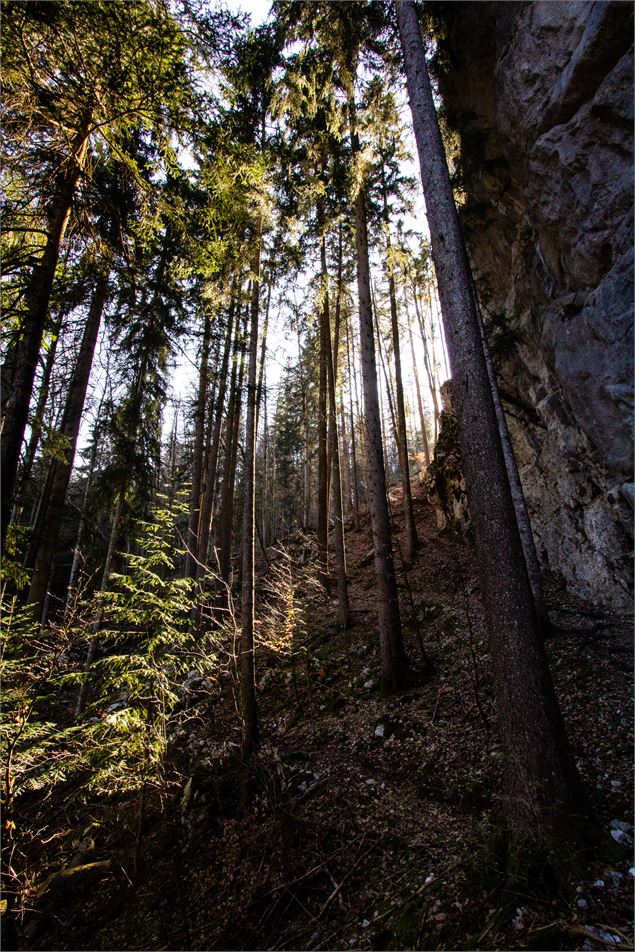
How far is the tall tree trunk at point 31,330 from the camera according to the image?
420cm

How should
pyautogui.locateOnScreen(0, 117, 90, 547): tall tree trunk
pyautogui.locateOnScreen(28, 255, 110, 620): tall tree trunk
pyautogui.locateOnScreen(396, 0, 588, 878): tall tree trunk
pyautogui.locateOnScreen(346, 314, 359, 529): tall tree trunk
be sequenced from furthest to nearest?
pyautogui.locateOnScreen(346, 314, 359, 529): tall tree trunk, pyautogui.locateOnScreen(28, 255, 110, 620): tall tree trunk, pyautogui.locateOnScreen(0, 117, 90, 547): tall tree trunk, pyautogui.locateOnScreen(396, 0, 588, 878): tall tree trunk

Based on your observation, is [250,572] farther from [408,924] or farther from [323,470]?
[323,470]

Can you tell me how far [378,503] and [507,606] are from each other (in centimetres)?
463

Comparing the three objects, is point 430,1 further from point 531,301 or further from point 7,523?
point 7,523

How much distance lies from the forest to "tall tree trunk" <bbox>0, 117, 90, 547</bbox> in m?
0.04

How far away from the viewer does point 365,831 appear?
15.1 ft

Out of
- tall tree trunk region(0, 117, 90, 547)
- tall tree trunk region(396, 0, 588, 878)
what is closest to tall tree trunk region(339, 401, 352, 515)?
tall tree trunk region(396, 0, 588, 878)

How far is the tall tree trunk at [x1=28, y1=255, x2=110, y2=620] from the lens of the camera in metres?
6.64

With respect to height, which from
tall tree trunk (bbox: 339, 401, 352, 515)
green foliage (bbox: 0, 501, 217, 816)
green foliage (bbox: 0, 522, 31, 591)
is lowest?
green foliage (bbox: 0, 501, 217, 816)

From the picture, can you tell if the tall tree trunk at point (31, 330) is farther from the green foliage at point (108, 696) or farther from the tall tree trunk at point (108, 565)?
the tall tree trunk at point (108, 565)

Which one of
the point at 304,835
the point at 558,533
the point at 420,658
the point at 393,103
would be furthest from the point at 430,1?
the point at 304,835

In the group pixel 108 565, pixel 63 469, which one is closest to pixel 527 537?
pixel 108 565

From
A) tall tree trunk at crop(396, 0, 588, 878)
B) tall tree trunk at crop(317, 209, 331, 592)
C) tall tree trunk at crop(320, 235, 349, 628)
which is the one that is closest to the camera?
tall tree trunk at crop(396, 0, 588, 878)

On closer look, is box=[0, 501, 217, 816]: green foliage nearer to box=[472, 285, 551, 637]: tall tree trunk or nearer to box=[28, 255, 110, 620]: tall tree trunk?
box=[28, 255, 110, 620]: tall tree trunk
